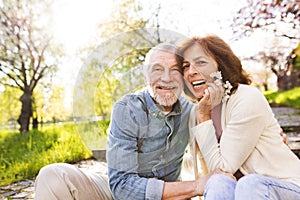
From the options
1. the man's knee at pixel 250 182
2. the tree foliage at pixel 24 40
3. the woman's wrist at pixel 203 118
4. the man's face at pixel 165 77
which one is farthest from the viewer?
the tree foliage at pixel 24 40

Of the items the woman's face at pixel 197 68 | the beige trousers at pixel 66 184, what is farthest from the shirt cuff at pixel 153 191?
the woman's face at pixel 197 68

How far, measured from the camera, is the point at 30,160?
4629 millimetres

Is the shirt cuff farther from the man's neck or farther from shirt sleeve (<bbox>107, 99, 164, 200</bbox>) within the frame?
the man's neck

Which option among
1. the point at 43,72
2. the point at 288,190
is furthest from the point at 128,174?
the point at 43,72

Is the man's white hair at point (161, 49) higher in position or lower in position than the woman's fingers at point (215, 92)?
higher

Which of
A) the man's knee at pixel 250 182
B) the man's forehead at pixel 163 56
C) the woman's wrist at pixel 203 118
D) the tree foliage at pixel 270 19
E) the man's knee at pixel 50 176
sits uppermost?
the tree foliage at pixel 270 19

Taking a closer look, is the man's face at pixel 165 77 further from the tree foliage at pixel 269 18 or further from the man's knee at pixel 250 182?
the tree foliage at pixel 269 18

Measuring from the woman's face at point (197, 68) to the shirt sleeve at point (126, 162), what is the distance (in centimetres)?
28

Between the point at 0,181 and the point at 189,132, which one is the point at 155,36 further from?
the point at 0,181

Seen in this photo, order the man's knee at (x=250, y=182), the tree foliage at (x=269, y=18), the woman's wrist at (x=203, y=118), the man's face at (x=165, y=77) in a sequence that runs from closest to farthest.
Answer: the man's knee at (x=250, y=182)
the man's face at (x=165, y=77)
the woman's wrist at (x=203, y=118)
the tree foliage at (x=269, y=18)

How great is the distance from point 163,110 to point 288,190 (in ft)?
1.89

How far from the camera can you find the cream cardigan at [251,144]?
1.60 metres

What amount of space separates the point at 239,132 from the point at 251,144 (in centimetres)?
7

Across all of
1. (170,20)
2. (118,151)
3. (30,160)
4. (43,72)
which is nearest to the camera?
(118,151)
